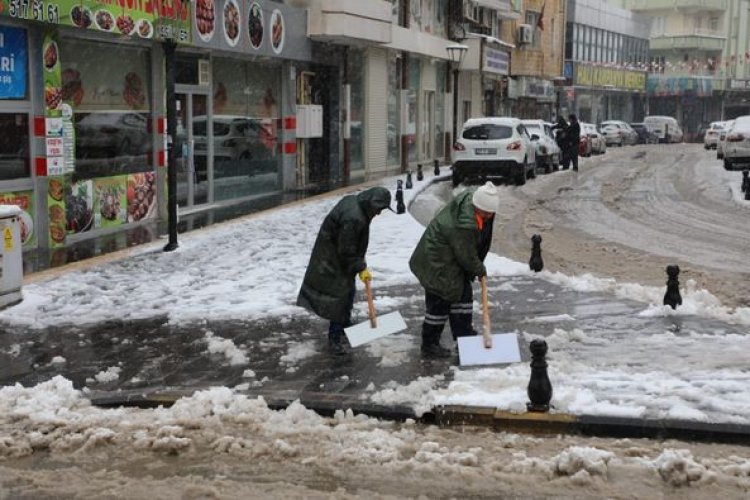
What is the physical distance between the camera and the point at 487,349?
25.9 ft

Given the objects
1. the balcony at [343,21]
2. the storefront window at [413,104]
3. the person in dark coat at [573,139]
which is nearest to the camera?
the balcony at [343,21]

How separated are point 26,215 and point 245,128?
26.8ft

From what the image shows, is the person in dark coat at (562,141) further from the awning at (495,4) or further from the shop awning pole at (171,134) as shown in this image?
the shop awning pole at (171,134)

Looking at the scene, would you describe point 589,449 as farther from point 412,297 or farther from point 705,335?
point 412,297

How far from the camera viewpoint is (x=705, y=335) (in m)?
8.72

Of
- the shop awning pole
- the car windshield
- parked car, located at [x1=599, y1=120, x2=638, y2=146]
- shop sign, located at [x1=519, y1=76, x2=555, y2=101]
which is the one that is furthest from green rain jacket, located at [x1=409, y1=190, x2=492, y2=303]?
parked car, located at [x1=599, y1=120, x2=638, y2=146]

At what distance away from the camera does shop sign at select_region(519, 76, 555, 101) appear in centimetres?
4980

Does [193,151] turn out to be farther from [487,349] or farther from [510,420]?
[510,420]

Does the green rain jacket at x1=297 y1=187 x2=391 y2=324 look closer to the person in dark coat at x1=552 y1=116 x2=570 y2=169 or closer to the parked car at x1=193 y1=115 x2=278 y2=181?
the parked car at x1=193 y1=115 x2=278 y2=181

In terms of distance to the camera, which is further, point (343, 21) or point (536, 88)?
point (536, 88)

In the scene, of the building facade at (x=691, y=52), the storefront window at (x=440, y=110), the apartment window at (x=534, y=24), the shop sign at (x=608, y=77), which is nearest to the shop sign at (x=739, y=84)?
the building facade at (x=691, y=52)

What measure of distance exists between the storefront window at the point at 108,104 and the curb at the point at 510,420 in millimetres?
8345

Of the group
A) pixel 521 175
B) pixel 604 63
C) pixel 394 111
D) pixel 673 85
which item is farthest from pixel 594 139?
pixel 673 85

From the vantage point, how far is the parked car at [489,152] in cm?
2561
